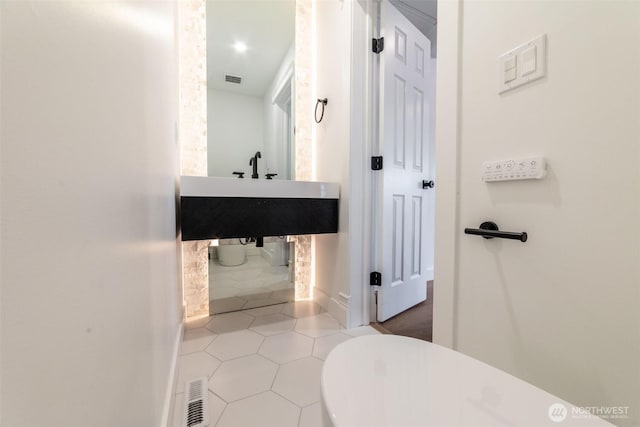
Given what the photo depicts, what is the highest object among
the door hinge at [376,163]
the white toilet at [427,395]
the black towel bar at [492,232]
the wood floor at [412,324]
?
the door hinge at [376,163]

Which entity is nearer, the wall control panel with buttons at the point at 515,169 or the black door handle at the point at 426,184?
the wall control panel with buttons at the point at 515,169

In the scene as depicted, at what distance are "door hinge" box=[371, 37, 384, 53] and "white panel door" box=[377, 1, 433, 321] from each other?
0.08ft

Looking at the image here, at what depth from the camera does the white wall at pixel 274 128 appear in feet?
6.55

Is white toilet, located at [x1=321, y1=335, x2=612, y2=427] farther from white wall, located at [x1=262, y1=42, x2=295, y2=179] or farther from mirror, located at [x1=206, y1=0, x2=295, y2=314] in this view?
white wall, located at [x1=262, y1=42, x2=295, y2=179]

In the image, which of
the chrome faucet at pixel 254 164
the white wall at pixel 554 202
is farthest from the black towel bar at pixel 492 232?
the chrome faucet at pixel 254 164

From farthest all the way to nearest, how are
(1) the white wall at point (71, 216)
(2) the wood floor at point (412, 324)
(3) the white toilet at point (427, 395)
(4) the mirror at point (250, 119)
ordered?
(4) the mirror at point (250, 119), (2) the wood floor at point (412, 324), (3) the white toilet at point (427, 395), (1) the white wall at point (71, 216)

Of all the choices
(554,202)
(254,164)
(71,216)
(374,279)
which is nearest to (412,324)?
(374,279)

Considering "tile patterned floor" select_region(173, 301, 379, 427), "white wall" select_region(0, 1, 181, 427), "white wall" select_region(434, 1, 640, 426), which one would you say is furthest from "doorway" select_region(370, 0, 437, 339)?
"white wall" select_region(0, 1, 181, 427)

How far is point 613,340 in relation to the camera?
1.85 feet

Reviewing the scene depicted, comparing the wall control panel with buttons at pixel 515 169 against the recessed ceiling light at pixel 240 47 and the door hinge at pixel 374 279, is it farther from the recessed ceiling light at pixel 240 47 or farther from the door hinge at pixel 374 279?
the recessed ceiling light at pixel 240 47

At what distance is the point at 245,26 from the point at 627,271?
2.35 metres

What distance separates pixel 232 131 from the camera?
6.20 feet

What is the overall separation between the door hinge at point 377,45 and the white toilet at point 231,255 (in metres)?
1.61

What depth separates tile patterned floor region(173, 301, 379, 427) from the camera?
3.02 feet
